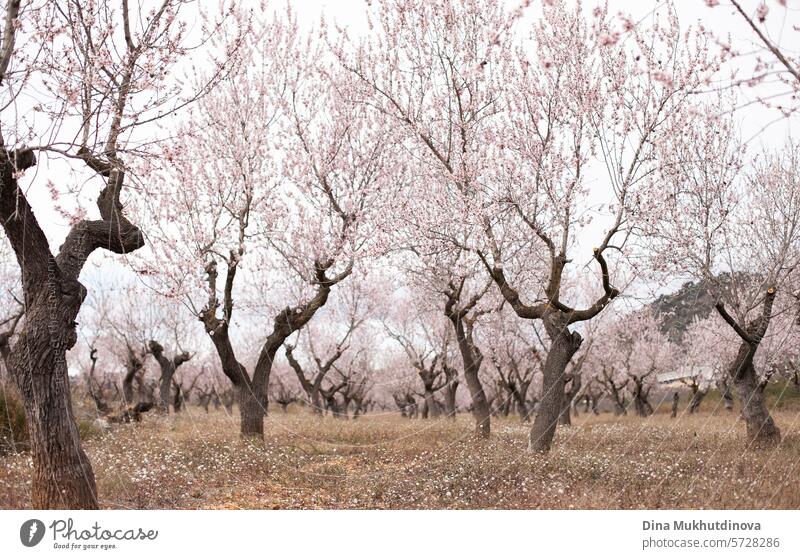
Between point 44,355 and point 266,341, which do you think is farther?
point 266,341

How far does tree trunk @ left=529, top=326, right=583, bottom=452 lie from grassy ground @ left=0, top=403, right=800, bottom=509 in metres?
0.44

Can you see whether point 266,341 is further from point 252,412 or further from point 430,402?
point 430,402

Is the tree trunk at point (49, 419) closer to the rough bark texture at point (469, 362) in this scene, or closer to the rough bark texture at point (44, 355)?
the rough bark texture at point (44, 355)

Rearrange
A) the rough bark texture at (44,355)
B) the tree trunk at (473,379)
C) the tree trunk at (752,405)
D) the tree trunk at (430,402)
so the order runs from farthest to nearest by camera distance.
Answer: the tree trunk at (430,402), the tree trunk at (473,379), the tree trunk at (752,405), the rough bark texture at (44,355)

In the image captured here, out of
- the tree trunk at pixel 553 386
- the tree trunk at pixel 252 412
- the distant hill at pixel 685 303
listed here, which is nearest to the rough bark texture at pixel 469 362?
the distant hill at pixel 685 303

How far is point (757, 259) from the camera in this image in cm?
1673

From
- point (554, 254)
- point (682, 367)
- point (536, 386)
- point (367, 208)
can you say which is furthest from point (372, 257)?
point (536, 386)

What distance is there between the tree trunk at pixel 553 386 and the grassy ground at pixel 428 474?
1.43 ft

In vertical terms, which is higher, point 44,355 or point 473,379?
point 44,355

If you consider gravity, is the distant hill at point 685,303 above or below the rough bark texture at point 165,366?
above

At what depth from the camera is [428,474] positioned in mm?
12531

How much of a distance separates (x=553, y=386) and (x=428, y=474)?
361 centimetres

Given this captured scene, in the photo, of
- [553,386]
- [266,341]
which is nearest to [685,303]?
[553,386]

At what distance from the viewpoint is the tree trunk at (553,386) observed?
14.6 m
